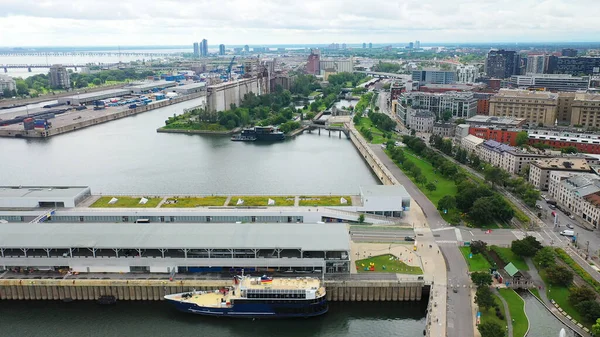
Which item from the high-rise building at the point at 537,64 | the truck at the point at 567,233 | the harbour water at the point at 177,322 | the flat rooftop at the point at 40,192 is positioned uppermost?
the high-rise building at the point at 537,64

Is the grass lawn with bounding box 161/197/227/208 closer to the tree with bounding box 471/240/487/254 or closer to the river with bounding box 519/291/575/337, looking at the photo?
the tree with bounding box 471/240/487/254

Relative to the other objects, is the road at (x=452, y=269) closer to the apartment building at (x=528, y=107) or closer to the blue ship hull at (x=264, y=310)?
the blue ship hull at (x=264, y=310)

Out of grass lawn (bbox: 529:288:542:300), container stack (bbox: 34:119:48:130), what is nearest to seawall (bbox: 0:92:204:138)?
container stack (bbox: 34:119:48:130)

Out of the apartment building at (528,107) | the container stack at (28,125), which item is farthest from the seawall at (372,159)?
the container stack at (28,125)

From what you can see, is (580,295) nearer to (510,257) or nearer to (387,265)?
(510,257)

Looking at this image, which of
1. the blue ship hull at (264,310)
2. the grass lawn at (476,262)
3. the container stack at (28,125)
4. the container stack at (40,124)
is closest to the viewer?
the blue ship hull at (264,310)

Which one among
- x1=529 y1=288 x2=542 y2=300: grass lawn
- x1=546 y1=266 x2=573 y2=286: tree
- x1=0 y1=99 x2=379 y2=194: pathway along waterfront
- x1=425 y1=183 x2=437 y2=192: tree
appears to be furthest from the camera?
x1=0 y1=99 x2=379 y2=194: pathway along waterfront

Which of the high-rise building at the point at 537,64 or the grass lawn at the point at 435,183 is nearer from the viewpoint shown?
the grass lawn at the point at 435,183
